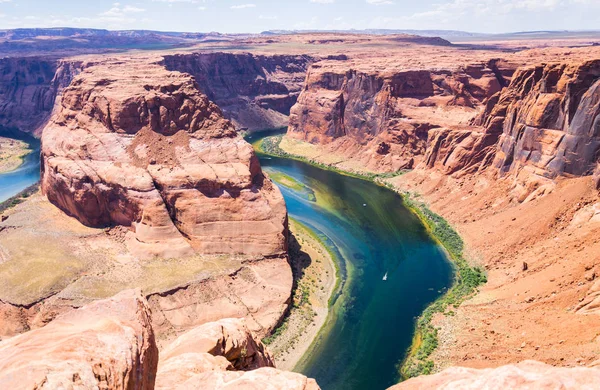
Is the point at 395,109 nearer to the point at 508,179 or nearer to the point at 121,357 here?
the point at 508,179

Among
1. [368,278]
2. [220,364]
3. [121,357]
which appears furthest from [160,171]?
[121,357]

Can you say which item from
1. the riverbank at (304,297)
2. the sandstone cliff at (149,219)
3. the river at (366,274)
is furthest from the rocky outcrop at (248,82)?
the riverbank at (304,297)

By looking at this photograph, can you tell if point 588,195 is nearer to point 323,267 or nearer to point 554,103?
point 554,103

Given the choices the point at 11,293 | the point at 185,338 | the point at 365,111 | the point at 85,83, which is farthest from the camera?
the point at 365,111

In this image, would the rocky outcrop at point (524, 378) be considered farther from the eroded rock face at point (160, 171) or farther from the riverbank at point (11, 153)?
the riverbank at point (11, 153)

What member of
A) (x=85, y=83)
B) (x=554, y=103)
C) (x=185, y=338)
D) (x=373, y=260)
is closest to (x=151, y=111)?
(x=85, y=83)

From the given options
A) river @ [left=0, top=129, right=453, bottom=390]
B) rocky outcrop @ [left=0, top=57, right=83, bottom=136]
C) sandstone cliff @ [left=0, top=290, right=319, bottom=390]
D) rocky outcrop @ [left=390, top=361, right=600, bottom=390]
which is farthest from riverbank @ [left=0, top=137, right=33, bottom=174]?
rocky outcrop @ [left=390, top=361, right=600, bottom=390]

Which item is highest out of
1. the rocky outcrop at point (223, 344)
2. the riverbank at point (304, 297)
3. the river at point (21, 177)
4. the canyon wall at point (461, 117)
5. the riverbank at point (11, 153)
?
the canyon wall at point (461, 117)
